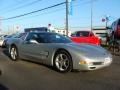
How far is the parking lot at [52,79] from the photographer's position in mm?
6641

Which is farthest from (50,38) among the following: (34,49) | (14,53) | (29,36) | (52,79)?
(52,79)

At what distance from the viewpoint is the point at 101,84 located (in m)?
6.94

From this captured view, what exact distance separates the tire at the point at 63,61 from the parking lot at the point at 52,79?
0.17m

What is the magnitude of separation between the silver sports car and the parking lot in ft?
0.94

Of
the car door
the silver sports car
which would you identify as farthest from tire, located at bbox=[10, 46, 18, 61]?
the car door

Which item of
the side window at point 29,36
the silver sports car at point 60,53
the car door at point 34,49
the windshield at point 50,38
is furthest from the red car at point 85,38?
the windshield at point 50,38

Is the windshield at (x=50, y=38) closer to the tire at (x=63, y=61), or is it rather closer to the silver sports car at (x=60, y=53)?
the silver sports car at (x=60, y=53)

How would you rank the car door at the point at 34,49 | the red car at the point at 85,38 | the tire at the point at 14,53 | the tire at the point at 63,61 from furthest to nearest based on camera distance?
the red car at the point at 85,38 < the tire at the point at 14,53 < the car door at the point at 34,49 < the tire at the point at 63,61

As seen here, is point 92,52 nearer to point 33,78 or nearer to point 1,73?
point 33,78

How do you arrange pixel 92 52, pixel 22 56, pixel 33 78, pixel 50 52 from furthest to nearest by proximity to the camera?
pixel 22 56 < pixel 50 52 < pixel 92 52 < pixel 33 78

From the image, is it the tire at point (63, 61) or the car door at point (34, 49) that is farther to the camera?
the car door at point (34, 49)

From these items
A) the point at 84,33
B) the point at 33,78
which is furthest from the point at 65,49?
the point at 84,33

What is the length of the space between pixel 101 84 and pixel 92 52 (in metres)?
1.55

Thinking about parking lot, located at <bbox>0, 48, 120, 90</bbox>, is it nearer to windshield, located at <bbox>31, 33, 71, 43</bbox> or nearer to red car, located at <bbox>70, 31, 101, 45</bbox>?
windshield, located at <bbox>31, 33, 71, 43</bbox>
